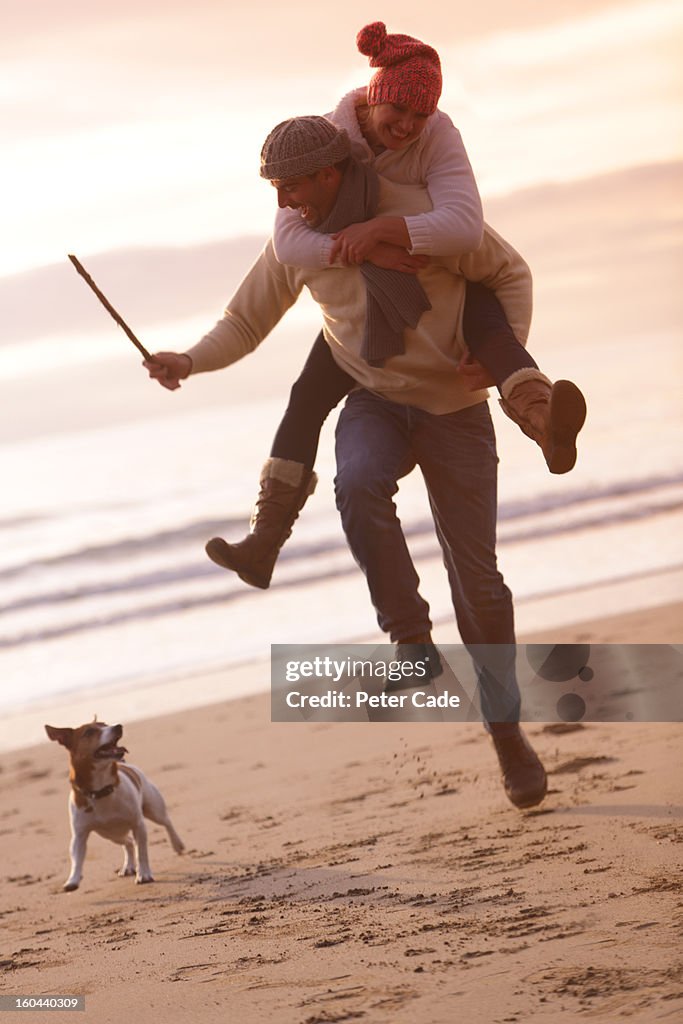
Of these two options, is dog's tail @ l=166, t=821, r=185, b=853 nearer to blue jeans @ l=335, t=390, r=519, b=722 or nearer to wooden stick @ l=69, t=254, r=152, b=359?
blue jeans @ l=335, t=390, r=519, b=722

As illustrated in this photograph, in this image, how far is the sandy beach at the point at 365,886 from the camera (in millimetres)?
3695

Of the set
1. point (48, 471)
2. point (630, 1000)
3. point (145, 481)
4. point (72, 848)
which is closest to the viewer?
point (630, 1000)

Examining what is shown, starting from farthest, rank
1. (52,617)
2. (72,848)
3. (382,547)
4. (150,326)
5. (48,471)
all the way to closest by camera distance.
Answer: (48,471) < (52,617) < (150,326) < (72,848) < (382,547)

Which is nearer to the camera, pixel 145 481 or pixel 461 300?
pixel 461 300

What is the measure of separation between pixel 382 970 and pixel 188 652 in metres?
7.69

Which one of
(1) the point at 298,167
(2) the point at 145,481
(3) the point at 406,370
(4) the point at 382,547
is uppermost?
(2) the point at 145,481

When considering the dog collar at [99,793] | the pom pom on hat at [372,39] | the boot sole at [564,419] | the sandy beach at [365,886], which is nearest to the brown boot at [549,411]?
the boot sole at [564,419]

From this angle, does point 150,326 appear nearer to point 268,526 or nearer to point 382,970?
point 268,526

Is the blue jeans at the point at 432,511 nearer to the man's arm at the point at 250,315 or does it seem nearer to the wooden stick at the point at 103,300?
the man's arm at the point at 250,315

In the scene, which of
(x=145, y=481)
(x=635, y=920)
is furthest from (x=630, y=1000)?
(x=145, y=481)

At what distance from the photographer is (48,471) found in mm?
27281

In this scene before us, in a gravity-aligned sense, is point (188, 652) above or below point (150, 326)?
below

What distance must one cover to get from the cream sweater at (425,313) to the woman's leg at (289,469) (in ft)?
0.31

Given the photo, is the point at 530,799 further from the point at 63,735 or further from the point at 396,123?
the point at 396,123
